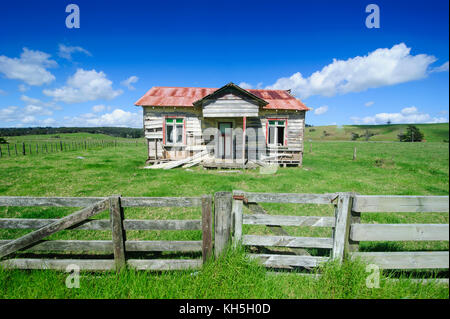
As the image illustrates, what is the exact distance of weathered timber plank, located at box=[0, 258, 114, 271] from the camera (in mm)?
2947

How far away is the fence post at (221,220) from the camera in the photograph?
113 inches

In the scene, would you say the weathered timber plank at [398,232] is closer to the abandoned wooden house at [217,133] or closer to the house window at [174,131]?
the abandoned wooden house at [217,133]

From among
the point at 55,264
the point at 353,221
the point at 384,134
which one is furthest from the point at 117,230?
the point at 384,134

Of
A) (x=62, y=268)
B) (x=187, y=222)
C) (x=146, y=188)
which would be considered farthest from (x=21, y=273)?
(x=146, y=188)

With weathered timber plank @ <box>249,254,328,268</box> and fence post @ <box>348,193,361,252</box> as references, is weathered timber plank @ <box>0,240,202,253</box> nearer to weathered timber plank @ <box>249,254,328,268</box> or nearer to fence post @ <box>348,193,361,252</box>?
weathered timber plank @ <box>249,254,328,268</box>

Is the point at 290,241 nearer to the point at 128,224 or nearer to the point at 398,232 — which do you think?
the point at 398,232

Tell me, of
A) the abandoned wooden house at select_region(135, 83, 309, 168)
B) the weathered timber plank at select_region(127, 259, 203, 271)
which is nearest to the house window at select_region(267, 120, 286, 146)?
the abandoned wooden house at select_region(135, 83, 309, 168)

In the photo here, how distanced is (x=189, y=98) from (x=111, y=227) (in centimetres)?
1337

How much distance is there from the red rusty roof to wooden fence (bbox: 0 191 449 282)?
470 inches

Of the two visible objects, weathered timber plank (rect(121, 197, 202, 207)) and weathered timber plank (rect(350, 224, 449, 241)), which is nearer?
weathered timber plank (rect(350, 224, 449, 241))

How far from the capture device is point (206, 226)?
292 centimetres

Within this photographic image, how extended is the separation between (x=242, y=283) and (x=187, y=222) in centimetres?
115

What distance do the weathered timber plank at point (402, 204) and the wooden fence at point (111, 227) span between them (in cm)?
222
